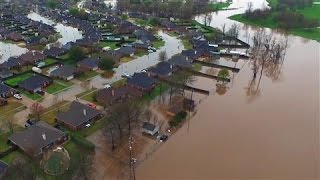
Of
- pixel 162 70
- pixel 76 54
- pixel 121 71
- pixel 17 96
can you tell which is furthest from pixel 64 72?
pixel 162 70

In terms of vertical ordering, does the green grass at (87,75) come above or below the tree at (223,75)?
below

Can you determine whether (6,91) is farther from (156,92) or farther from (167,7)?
(167,7)

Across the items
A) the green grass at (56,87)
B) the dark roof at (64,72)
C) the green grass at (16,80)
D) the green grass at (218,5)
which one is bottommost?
the green grass at (56,87)

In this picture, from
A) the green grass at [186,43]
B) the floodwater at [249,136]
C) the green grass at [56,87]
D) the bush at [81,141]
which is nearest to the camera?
the floodwater at [249,136]

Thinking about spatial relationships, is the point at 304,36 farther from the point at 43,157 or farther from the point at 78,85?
the point at 43,157

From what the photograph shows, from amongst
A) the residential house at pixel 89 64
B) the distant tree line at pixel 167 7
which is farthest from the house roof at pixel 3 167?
the distant tree line at pixel 167 7

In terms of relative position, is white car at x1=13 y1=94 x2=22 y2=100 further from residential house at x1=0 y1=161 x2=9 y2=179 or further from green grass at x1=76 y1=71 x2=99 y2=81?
residential house at x1=0 y1=161 x2=9 y2=179

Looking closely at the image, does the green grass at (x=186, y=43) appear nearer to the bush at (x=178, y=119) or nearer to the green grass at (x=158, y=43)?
the green grass at (x=158, y=43)
